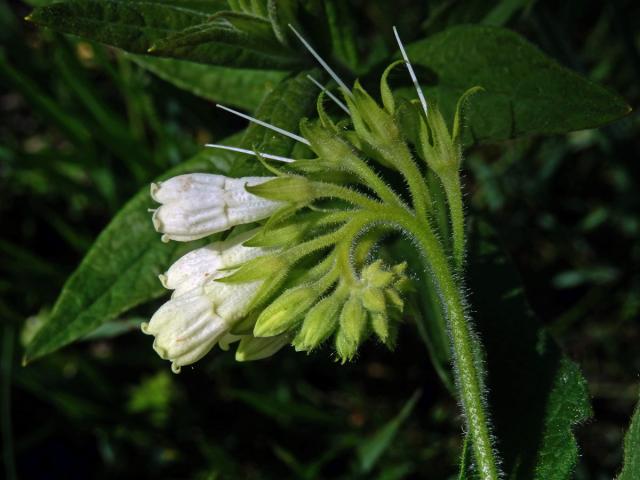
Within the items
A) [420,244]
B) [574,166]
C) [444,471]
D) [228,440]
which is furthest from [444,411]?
[420,244]

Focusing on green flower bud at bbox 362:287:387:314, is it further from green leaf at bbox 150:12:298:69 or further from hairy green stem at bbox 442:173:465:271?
green leaf at bbox 150:12:298:69

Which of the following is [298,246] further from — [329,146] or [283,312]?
[329,146]

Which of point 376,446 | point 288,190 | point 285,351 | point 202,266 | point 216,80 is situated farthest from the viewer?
point 285,351

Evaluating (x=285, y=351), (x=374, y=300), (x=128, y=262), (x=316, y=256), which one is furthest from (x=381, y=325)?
(x=285, y=351)

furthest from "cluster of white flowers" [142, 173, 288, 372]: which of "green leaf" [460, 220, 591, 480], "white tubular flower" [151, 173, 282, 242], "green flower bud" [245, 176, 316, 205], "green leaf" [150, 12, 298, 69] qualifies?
"green leaf" [460, 220, 591, 480]

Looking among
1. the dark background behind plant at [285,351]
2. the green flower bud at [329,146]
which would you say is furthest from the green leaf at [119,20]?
the dark background behind plant at [285,351]

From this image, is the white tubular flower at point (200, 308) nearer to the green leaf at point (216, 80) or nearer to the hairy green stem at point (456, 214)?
the hairy green stem at point (456, 214)
